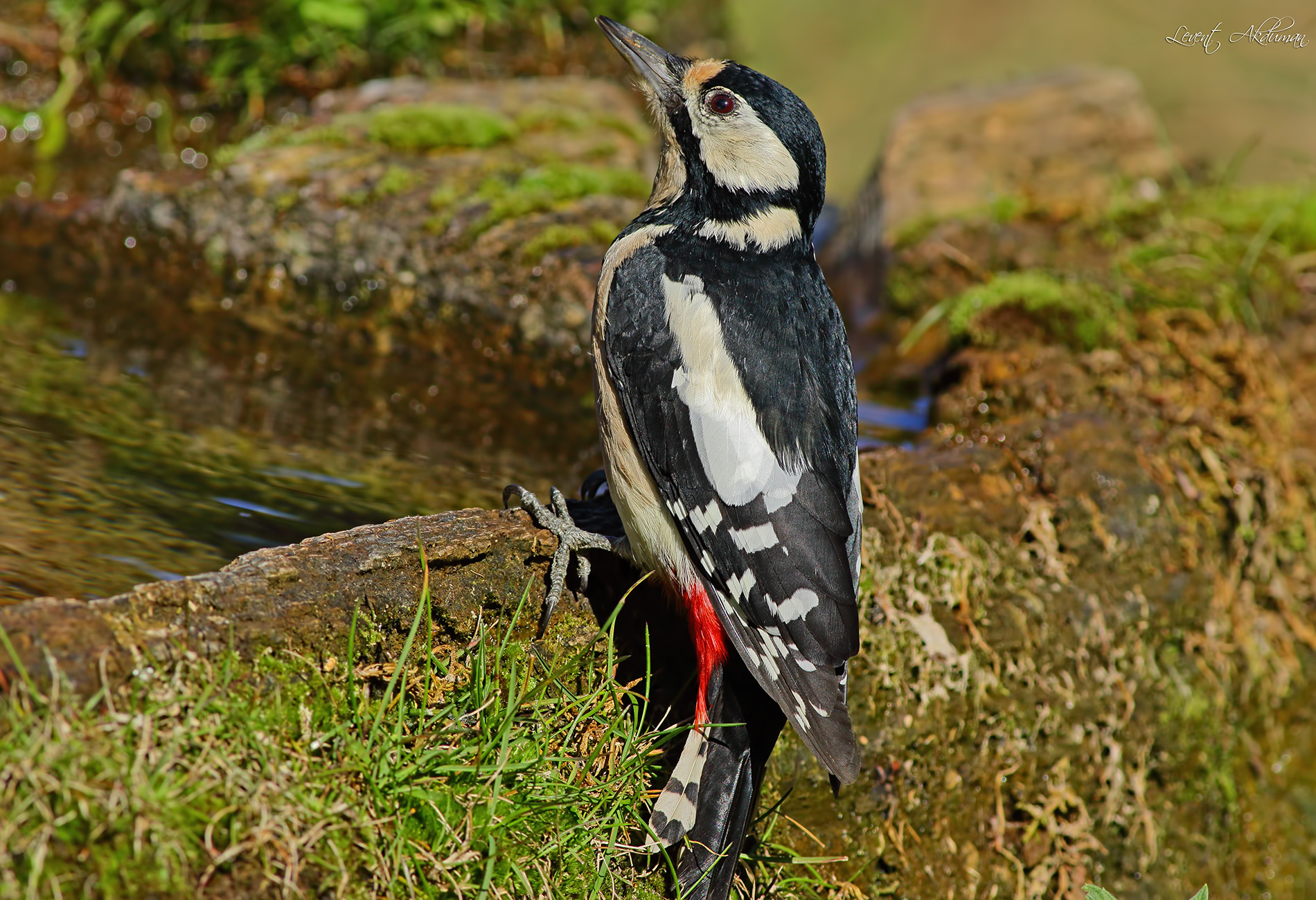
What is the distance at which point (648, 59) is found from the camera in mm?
3865

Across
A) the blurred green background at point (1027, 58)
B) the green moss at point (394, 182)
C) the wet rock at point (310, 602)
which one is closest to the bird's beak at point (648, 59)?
the wet rock at point (310, 602)

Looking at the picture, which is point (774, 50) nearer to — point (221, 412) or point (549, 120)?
point (549, 120)

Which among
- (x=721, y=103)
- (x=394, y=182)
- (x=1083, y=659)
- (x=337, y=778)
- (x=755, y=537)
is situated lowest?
(x=1083, y=659)

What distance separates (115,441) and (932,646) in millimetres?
2748

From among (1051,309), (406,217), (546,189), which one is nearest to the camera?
(406,217)

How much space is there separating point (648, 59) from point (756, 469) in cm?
166

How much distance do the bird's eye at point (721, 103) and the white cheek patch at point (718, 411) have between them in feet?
2.19

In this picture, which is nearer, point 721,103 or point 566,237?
point 721,103

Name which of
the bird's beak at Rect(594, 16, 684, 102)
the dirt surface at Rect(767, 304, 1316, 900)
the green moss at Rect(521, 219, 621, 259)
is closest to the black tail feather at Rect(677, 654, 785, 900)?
the dirt surface at Rect(767, 304, 1316, 900)

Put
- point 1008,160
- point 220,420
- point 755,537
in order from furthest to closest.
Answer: point 1008,160, point 220,420, point 755,537

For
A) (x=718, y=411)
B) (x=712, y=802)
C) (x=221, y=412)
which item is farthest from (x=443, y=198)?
(x=712, y=802)

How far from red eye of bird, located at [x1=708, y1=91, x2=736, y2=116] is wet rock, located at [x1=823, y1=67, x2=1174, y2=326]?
3.50 meters

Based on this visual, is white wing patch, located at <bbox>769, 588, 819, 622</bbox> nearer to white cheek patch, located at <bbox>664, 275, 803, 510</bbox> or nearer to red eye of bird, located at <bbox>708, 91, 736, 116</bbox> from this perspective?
white cheek patch, located at <bbox>664, 275, 803, 510</bbox>

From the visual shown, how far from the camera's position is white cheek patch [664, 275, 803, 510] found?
296 centimetres
